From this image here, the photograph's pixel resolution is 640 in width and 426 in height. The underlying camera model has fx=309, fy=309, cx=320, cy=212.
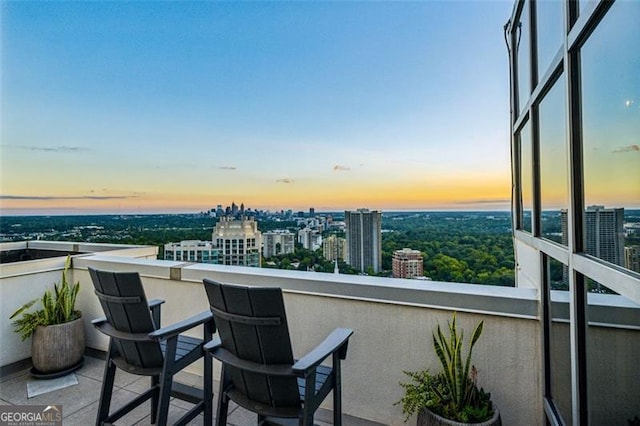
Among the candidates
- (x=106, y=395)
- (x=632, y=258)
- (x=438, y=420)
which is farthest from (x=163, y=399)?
(x=632, y=258)

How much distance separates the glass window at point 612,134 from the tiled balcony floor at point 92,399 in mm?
1906

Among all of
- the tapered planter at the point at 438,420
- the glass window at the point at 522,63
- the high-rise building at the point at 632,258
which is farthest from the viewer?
the glass window at the point at 522,63

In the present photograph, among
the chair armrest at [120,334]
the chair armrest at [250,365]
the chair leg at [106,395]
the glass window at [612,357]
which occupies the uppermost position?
the glass window at [612,357]

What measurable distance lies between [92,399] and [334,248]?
2.44 m

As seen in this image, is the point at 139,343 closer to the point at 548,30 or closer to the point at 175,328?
the point at 175,328

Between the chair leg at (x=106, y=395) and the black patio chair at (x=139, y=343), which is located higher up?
the black patio chair at (x=139, y=343)

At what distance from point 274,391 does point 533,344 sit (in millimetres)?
1512

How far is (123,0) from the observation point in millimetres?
4500

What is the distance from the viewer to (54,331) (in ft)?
9.37

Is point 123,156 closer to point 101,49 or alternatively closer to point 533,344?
point 101,49

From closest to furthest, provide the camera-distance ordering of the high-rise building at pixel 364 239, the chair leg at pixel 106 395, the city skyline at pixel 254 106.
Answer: the chair leg at pixel 106 395 < the high-rise building at pixel 364 239 < the city skyline at pixel 254 106

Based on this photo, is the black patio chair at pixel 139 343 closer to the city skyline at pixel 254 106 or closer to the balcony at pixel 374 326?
the balcony at pixel 374 326

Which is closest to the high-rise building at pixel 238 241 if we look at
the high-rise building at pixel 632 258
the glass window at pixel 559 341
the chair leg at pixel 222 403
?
the chair leg at pixel 222 403

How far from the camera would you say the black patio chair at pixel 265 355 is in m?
1.45
